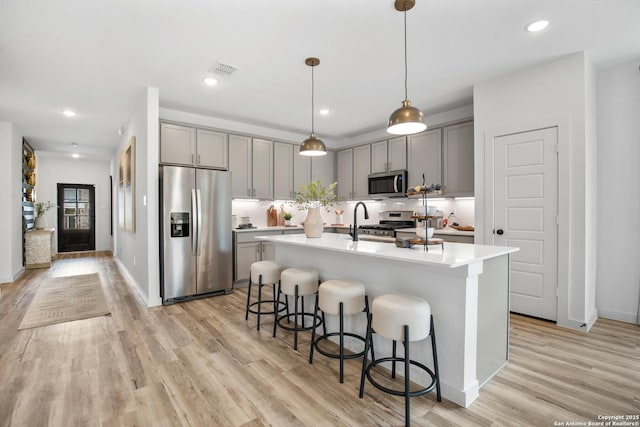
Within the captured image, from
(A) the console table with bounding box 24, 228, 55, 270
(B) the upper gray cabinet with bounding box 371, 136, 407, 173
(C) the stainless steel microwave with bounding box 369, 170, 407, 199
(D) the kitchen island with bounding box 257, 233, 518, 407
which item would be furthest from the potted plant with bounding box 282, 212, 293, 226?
(A) the console table with bounding box 24, 228, 55, 270

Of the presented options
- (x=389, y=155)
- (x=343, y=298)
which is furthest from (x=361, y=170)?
(x=343, y=298)

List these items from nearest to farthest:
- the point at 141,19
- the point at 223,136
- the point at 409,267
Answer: the point at 409,267
the point at 141,19
the point at 223,136

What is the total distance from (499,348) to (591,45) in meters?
2.83

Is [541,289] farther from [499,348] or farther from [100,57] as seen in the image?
[100,57]

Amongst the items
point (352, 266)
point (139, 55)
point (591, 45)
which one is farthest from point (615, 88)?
point (139, 55)

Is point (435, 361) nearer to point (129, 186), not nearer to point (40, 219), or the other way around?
point (129, 186)

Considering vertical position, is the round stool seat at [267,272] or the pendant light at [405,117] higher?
the pendant light at [405,117]

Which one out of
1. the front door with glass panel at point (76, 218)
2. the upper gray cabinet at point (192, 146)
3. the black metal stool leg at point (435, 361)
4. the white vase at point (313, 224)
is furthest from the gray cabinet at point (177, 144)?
the front door with glass panel at point (76, 218)

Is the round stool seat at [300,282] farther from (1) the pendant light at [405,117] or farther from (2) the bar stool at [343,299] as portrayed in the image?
(1) the pendant light at [405,117]

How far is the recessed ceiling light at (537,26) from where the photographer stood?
248 centimetres

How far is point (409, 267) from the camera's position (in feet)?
7.02

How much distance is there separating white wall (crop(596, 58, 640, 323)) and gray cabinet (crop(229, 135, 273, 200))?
442 cm

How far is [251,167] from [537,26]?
13.2ft

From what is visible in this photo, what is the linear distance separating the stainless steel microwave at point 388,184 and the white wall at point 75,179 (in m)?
7.44
